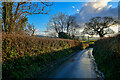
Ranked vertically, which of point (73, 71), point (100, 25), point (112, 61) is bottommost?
point (73, 71)

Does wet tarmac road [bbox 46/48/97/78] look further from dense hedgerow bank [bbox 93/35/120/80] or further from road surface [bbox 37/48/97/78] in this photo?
dense hedgerow bank [bbox 93/35/120/80]

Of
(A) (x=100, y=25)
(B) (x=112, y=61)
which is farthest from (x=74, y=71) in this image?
(A) (x=100, y=25)

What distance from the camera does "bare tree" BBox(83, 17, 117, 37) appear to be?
27.4 m

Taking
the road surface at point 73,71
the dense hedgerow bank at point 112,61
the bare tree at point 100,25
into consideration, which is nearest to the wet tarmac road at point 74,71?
the road surface at point 73,71

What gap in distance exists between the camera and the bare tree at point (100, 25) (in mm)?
27391

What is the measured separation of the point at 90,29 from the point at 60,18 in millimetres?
12382

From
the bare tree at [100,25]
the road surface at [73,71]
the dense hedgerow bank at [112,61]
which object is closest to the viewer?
the dense hedgerow bank at [112,61]

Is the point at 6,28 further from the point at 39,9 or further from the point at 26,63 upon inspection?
the point at 26,63

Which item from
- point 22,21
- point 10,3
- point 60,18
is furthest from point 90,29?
point 10,3

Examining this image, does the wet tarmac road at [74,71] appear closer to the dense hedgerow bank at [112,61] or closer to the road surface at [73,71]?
the road surface at [73,71]

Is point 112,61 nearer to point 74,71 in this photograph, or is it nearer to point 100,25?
point 74,71

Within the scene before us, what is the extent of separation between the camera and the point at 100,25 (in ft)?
94.1

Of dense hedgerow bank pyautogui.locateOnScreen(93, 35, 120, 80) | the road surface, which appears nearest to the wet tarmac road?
the road surface

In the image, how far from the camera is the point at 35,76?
465cm
